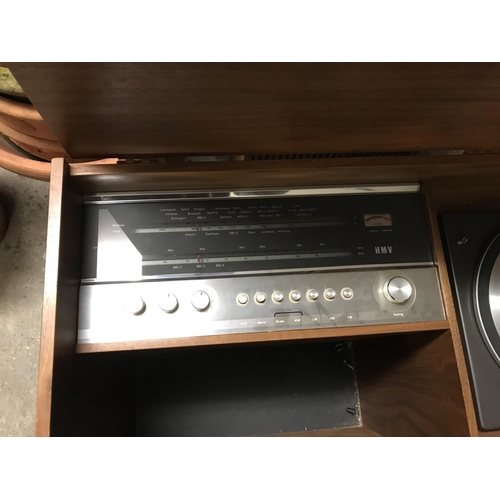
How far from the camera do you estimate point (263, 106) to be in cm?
47

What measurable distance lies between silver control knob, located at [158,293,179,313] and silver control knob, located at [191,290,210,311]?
3 cm

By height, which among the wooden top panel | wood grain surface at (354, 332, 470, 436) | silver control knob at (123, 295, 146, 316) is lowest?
wood grain surface at (354, 332, 470, 436)

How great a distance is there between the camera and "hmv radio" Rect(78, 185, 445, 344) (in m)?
0.61

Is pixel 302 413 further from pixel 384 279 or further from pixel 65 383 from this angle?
pixel 65 383

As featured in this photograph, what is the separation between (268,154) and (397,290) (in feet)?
1.01

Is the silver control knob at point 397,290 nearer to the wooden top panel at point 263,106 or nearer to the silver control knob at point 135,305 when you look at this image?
the wooden top panel at point 263,106

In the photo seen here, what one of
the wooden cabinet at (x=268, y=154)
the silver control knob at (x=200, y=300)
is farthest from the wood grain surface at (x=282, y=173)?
the silver control knob at (x=200, y=300)

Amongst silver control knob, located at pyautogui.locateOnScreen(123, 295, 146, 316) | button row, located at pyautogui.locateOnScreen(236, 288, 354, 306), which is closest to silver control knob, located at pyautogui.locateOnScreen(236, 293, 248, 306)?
button row, located at pyautogui.locateOnScreen(236, 288, 354, 306)

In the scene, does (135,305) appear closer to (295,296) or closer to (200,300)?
(200,300)

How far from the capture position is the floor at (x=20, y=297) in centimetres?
108

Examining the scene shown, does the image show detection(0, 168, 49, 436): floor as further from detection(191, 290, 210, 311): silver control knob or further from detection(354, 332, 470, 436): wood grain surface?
detection(354, 332, 470, 436): wood grain surface

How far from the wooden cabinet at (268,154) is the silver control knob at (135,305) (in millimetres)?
60

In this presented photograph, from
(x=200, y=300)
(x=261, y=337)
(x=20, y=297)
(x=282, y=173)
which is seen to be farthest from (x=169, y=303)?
(x=20, y=297)
